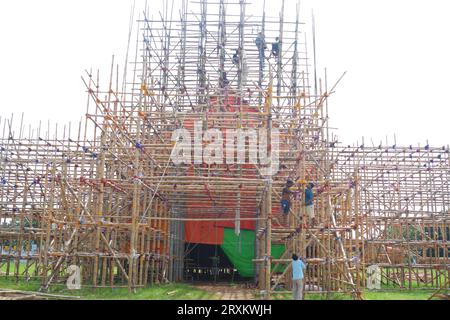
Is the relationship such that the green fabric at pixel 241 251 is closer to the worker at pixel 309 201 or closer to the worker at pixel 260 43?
the worker at pixel 309 201

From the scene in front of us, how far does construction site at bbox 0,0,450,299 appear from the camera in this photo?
14.9 metres

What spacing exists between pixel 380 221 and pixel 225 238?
7157 millimetres

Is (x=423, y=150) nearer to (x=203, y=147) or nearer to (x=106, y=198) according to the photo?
(x=203, y=147)

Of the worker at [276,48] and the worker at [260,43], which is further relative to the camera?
the worker at [276,48]

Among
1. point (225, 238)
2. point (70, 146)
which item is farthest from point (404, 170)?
point (70, 146)

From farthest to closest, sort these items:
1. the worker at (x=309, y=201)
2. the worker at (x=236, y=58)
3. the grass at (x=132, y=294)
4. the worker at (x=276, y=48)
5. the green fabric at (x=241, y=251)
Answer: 1. the worker at (x=276, y=48)
2. the worker at (x=236, y=58)
3. the green fabric at (x=241, y=251)
4. the worker at (x=309, y=201)
5. the grass at (x=132, y=294)

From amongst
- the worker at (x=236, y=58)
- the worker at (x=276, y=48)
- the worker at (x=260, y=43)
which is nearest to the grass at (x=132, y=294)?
the worker at (x=236, y=58)

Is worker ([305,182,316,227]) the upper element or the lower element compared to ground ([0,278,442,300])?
upper

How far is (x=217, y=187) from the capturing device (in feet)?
50.5

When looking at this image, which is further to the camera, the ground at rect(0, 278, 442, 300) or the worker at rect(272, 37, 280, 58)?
the worker at rect(272, 37, 280, 58)

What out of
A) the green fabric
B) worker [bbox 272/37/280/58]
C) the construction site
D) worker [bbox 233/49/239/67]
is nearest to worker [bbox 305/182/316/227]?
the construction site

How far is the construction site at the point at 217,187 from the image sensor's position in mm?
14867

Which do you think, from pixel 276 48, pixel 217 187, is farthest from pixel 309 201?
pixel 276 48

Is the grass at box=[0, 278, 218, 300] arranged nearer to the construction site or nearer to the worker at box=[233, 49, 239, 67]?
the construction site
